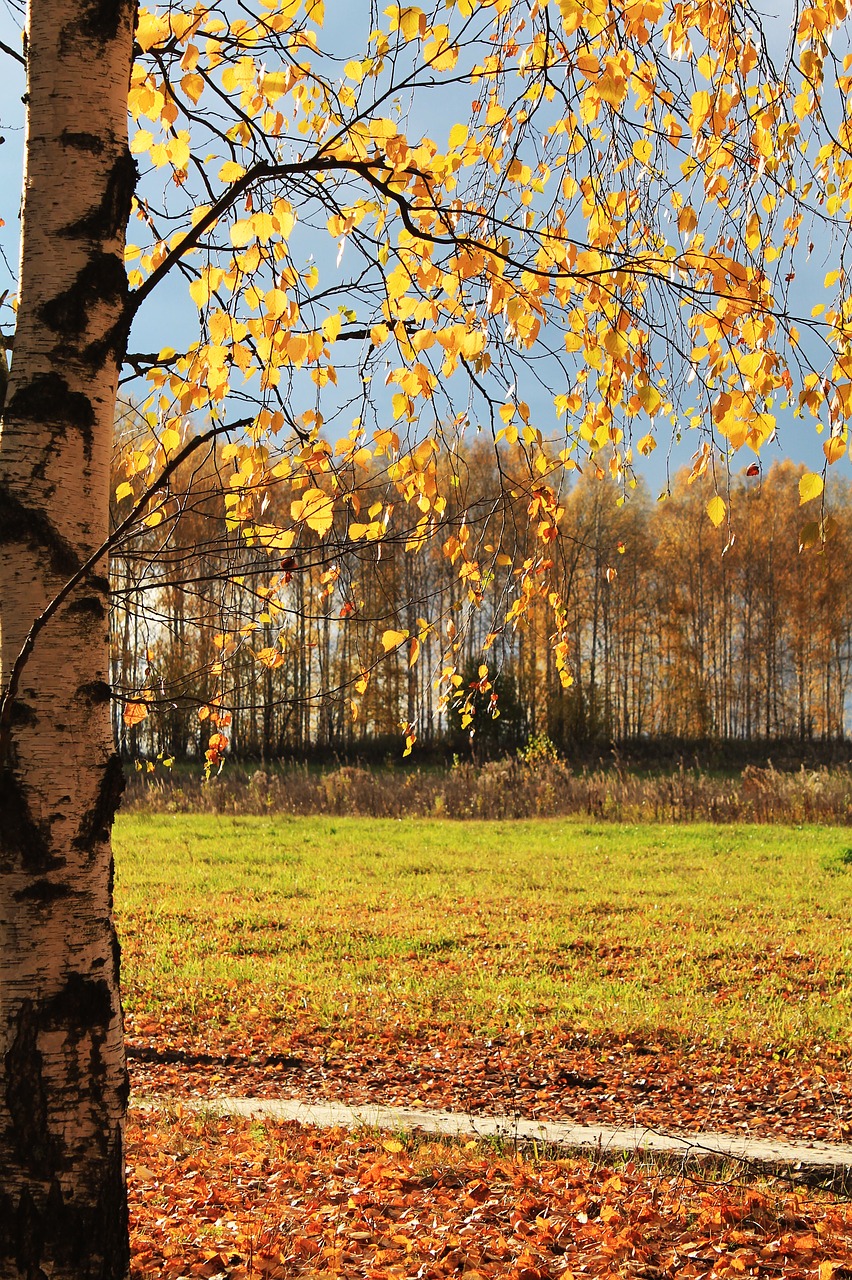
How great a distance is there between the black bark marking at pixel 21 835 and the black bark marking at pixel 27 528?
0.48 m

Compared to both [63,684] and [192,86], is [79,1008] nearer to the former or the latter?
[63,684]

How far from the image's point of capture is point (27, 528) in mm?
2117

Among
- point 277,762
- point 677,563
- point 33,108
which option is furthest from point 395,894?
point 677,563

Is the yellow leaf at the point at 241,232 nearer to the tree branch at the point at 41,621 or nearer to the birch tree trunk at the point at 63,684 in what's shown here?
the birch tree trunk at the point at 63,684

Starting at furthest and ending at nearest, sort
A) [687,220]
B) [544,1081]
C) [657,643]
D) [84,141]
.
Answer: [657,643] → [544,1081] → [687,220] → [84,141]

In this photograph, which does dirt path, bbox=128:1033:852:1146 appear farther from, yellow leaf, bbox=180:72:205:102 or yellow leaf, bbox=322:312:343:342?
yellow leaf, bbox=180:72:205:102

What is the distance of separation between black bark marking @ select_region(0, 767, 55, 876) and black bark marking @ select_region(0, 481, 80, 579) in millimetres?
478

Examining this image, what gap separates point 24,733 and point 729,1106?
3.92 meters

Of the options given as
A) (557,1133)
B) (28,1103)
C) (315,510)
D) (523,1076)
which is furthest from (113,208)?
(523,1076)

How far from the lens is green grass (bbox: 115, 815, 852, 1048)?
5793mm

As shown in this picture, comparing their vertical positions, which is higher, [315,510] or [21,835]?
[315,510]

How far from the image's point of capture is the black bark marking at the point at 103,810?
6.83ft

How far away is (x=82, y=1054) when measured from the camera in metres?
2.03

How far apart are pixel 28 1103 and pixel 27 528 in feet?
3.91
